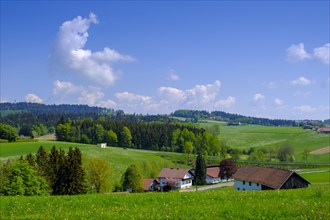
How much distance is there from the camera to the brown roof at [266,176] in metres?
68.1

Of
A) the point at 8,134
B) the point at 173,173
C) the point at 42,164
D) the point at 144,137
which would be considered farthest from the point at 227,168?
the point at 8,134

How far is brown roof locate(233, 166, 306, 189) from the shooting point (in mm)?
68125

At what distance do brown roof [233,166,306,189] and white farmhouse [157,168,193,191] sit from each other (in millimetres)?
38342

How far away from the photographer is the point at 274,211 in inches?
586

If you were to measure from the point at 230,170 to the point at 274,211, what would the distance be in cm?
12087

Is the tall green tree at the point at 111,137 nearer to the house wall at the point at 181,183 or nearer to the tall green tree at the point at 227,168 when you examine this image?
the house wall at the point at 181,183

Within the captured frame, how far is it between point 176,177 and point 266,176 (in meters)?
50.4

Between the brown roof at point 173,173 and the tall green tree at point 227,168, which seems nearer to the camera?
the brown roof at point 173,173

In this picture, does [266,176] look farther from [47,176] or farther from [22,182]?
[22,182]

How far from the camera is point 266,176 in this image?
72.8 meters

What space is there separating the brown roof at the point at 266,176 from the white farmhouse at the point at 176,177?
38.3 meters

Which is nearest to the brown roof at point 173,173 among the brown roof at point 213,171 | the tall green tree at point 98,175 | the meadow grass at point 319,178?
the brown roof at point 213,171

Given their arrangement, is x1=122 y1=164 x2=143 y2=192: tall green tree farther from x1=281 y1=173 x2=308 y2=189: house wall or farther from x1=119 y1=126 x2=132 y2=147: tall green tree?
x1=119 y1=126 x2=132 y2=147: tall green tree

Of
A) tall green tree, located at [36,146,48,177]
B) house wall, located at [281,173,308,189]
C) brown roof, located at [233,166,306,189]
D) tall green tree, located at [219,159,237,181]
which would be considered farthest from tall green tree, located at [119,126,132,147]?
house wall, located at [281,173,308,189]
